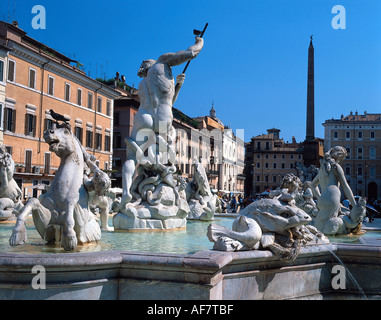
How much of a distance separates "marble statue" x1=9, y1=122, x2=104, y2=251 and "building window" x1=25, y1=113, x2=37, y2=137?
29043 millimetres

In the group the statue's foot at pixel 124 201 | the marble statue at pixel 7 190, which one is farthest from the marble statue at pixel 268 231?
the marble statue at pixel 7 190

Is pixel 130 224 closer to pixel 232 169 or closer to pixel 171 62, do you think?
pixel 171 62

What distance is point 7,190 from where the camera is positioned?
320 inches

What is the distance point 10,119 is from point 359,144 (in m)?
60.1

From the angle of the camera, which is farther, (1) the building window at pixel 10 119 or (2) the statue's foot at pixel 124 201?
(1) the building window at pixel 10 119

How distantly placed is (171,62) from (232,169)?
3006 inches

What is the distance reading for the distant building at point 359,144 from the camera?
76188 millimetres

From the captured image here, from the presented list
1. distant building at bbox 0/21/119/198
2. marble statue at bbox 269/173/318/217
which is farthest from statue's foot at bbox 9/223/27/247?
distant building at bbox 0/21/119/198

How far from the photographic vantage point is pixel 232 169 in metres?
83.3

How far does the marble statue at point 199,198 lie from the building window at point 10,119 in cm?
2310

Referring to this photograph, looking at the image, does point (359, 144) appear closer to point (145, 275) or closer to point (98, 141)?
point (98, 141)

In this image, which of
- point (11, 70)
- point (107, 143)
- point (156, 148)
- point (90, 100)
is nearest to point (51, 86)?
point (11, 70)

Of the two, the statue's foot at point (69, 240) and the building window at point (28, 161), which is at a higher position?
the building window at point (28, 161)

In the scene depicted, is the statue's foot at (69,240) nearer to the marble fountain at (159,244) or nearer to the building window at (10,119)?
the marble fountain at (159,244)
